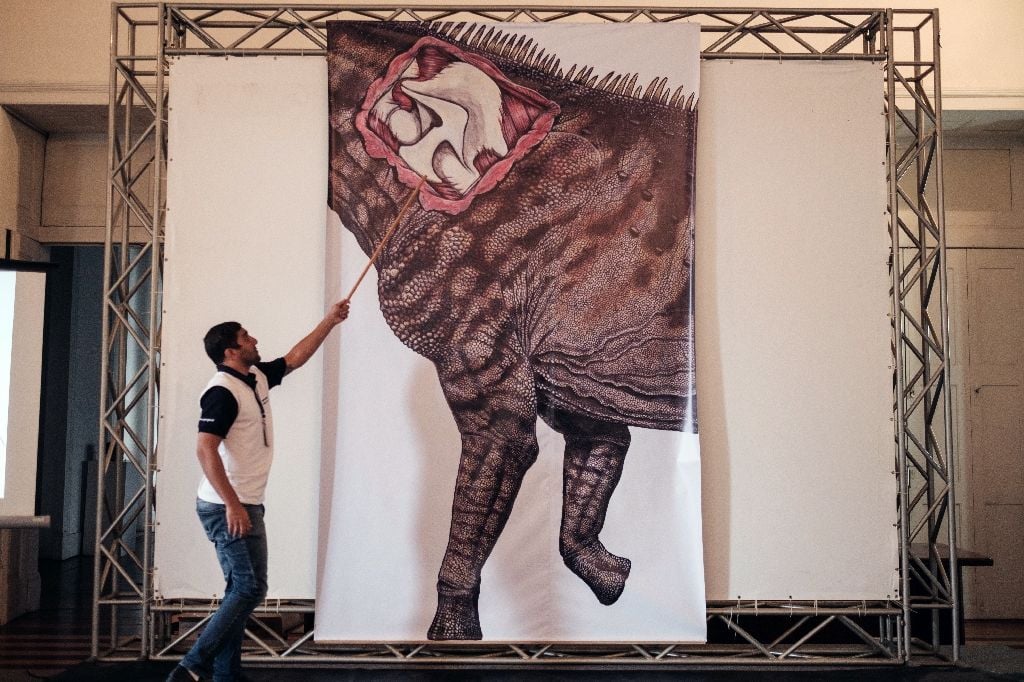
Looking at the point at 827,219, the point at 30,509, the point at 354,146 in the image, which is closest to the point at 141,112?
the point at 354,146

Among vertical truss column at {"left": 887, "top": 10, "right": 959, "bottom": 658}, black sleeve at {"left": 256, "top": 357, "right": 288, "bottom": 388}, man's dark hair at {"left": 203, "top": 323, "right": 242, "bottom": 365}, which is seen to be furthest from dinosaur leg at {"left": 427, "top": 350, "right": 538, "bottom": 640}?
vertical truss column at {"left": 887, "top": 10, "right": 959, "bottom": 658}

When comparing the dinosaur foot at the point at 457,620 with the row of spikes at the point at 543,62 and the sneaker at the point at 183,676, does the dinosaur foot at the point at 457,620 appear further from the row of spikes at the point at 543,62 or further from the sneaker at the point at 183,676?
the row of spikes at the point at 543,62

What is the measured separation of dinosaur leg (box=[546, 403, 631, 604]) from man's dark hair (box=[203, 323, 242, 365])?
1549 millimetres

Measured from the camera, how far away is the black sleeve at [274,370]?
3992 millimetres

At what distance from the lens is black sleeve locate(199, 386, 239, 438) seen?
11.4 feet

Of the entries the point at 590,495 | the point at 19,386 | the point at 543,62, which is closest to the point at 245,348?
the point at 19,386

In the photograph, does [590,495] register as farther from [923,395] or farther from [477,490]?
[923,395]

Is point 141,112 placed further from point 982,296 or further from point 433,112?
point 982,296

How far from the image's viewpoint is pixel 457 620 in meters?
4.23

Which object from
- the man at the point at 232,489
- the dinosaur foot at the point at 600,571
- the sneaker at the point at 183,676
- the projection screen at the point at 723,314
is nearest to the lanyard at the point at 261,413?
the man at the point at 232,489

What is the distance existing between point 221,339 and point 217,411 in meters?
0.32

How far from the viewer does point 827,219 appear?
4.47 m

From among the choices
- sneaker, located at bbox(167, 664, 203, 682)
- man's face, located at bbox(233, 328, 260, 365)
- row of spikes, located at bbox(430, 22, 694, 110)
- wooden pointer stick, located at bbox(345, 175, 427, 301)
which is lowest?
sneaker, located at bbox(167, 664, 203, 682)

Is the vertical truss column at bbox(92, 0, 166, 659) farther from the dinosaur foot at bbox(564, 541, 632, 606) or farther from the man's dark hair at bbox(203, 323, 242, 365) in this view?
the dinosaur foot at bbox(564, 541, 632, 606)
